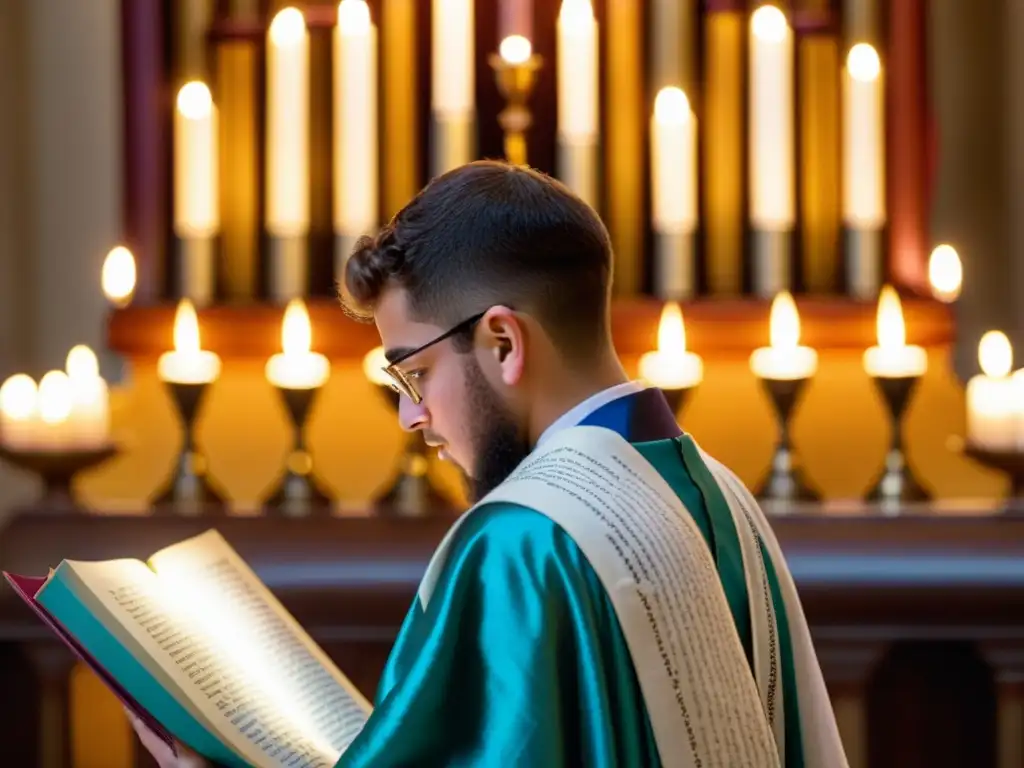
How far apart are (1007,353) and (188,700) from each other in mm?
2009

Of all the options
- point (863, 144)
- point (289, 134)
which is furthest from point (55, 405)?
point (863, 144)

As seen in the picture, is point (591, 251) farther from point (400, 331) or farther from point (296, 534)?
point (296, 534)

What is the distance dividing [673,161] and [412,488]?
1018 mm

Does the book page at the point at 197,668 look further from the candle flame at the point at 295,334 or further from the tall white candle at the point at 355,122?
the tall white candle at the point at 355,122

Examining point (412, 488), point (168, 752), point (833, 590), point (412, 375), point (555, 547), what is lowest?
point (833, 590)

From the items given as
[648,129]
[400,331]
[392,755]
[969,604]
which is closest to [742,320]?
[648,129]

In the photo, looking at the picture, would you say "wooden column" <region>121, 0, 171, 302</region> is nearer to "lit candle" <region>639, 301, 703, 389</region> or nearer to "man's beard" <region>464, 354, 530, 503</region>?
"lit candle" <region>639, 301, 703, 389</region>

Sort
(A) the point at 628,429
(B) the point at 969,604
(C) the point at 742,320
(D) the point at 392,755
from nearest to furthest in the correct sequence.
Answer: (D) the point at 392,755 < (A) the point at 628,429 < (B) the point at 969,604 < (C) the point at 742,320

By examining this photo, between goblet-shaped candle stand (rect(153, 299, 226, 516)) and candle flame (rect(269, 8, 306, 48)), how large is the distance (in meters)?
0.80

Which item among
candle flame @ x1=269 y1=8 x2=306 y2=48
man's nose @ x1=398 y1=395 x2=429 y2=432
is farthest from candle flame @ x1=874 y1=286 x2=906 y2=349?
man's nose @ x1=398 y1=395 x2=429 y2=432

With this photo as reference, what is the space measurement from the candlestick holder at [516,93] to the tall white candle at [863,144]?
718 mm

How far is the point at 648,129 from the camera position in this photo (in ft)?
12.8

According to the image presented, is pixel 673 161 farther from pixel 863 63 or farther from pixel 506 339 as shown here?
pixel 506 339

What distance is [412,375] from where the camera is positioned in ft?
5.84
